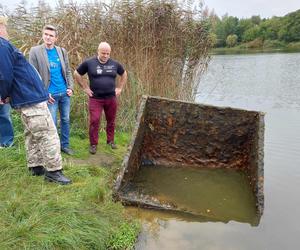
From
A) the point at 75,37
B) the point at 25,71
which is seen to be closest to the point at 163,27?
the point at 75,37

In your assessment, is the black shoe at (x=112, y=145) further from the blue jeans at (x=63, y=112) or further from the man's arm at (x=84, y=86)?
the man's arm at (x=84, y=86)

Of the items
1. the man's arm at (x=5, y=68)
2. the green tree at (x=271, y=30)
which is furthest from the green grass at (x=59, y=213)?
the green tree at (x=271, y=30)

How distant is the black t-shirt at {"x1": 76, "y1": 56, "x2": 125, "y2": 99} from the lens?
243 inches

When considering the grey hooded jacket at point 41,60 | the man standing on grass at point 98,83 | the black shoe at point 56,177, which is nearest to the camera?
the black shoe at point 56,177

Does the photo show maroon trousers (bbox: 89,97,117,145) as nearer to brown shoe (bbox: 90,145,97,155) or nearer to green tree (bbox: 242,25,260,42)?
brown shoe (bbox: 90,145,97,155)

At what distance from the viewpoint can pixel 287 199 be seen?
17.4 ft

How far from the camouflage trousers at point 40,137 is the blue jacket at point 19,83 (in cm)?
11

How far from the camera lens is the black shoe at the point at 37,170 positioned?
191 inches

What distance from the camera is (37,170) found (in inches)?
192

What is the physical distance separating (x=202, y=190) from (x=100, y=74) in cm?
230

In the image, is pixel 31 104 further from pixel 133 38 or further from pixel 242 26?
pixel 242 26

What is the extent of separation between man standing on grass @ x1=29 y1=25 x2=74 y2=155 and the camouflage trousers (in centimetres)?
111

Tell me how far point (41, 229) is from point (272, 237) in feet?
7.80

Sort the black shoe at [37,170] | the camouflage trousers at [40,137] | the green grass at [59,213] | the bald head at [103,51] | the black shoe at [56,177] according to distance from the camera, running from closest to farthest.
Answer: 1. the green grass at [59,213]
2. the camouflage trousers at [40,137]
3. the black shoe at [56,177]
4. the black shoe at [37,170]
5. the bald head at [103,51]
